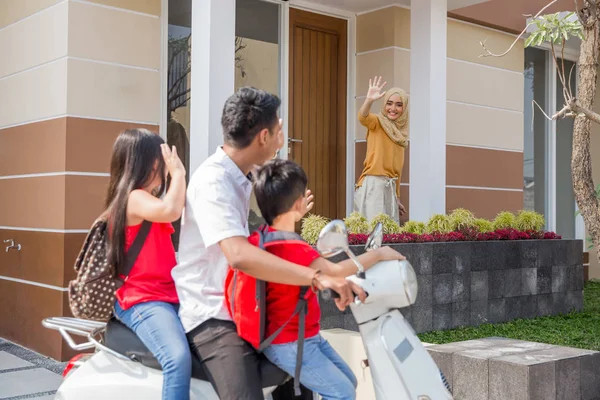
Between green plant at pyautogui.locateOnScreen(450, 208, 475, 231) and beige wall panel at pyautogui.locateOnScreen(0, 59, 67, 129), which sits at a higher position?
beige wall panel at pyautogui.locateOnScreen(0, 59, 67, 129)

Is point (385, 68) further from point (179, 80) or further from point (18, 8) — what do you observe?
point (18, 8)

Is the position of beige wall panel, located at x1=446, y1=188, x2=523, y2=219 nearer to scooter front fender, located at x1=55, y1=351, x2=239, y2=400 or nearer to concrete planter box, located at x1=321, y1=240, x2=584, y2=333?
concrete planter box, located at x1=321, y1=240, x2=584, y2=333

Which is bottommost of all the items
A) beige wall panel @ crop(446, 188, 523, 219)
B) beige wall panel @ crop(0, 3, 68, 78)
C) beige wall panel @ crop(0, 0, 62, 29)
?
beige wall panel @ crop(446, 188, 523, 219)

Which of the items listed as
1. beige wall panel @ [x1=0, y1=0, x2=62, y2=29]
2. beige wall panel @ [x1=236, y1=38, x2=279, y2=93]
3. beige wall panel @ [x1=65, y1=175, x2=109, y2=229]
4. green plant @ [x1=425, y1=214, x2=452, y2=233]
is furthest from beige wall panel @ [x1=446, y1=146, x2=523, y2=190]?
beige wall panel @ [x1=0, y1=0, x2=62, y2=29]

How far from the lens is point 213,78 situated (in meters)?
5.68

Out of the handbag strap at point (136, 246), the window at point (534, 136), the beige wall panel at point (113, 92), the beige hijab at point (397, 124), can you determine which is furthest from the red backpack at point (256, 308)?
the window at point (534, 136)

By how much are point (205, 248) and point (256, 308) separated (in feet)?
0.83

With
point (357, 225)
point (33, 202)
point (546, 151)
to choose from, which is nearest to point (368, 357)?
point (357, 225)

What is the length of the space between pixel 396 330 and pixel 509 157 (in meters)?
7.92

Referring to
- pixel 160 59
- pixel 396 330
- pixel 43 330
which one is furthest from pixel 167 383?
pixel 160 59

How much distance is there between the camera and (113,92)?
6227mm

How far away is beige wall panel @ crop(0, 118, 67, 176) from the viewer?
6.01 m

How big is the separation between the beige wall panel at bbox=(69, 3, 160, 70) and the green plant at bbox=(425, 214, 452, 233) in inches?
112

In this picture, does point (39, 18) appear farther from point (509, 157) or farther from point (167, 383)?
point (509, 157)
